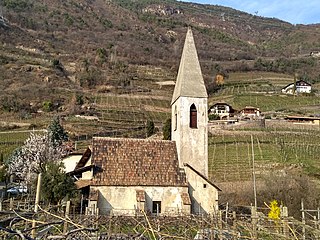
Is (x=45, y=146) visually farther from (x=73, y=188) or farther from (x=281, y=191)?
(x=281, y=191)

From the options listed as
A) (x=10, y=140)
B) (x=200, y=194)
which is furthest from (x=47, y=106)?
(x=200, y=194)

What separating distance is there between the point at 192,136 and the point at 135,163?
420 cm

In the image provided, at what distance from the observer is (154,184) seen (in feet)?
81.4

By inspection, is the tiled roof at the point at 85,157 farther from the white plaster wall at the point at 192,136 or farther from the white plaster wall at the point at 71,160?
the white plaster wall at the point at 71,160

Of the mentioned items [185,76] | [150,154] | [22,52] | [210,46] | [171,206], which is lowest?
[171,206]

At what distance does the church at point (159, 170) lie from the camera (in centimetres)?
2433

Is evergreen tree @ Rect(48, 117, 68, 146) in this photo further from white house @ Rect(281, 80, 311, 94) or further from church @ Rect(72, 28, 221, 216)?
white house @ Rect(281, 80, 311, 94)

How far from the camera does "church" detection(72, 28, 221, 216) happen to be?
79.8ft

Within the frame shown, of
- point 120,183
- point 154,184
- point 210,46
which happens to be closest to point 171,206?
point 154,184

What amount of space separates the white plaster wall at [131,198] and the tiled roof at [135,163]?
305 mm

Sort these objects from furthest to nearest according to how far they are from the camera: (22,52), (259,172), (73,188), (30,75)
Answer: (22,52) → (30,75) → (259,172) → (73,188)

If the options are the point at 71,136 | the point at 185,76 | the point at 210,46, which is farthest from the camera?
the point at 210,46

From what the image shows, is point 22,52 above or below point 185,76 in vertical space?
above

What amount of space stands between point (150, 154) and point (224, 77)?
93.7 metres
